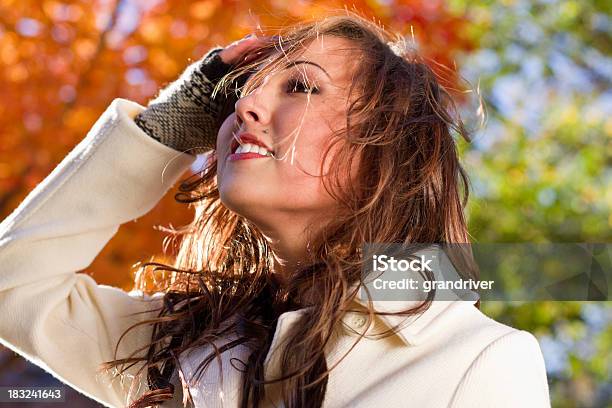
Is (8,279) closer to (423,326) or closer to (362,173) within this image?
(362,173)

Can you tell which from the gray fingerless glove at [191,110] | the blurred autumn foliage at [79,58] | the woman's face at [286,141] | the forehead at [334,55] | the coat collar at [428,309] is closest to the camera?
the coat collar at [428,309]

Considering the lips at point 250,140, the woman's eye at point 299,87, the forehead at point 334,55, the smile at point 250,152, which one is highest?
the forehead at point 334,55

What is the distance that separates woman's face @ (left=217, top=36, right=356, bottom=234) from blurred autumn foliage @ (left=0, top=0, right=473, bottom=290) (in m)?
2.23

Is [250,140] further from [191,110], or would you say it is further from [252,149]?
[191,110]

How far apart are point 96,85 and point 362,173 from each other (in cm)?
270

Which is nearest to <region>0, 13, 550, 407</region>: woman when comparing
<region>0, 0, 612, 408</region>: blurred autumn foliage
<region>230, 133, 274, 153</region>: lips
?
<region>230, 133, 274, 153</region>: lips

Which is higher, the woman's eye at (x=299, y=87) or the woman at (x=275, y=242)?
the woman's eye at (x=299, y=87)

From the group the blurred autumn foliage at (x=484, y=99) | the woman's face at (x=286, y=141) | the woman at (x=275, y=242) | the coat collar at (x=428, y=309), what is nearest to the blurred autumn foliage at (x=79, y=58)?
the blurred autumn foliage at (x=484, y=99)

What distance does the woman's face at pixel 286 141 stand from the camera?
176 centimetres

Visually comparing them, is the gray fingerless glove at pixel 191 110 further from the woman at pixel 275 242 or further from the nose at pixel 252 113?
the nose at pixel 252 113

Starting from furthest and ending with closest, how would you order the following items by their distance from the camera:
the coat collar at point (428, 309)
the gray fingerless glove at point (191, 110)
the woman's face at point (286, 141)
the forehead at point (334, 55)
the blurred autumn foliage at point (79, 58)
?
the blurred autumn foliage at point (79, 58), the gray fingerless glove at point (191, 110), the forehead at point (334, 55), the woman's face at point (286, 141), the coat collar at point (428, 309)

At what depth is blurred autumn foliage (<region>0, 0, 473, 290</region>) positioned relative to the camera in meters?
4.14

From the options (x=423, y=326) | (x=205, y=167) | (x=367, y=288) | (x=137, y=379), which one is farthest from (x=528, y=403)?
(x=205, y=167)

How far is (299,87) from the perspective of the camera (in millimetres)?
1860
